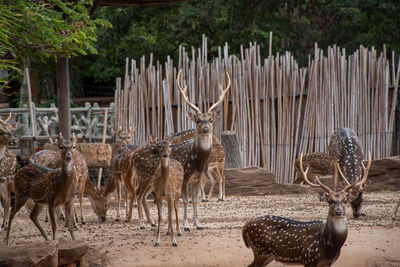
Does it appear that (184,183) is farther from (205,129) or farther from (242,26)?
(242,26)

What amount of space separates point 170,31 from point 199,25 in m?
0.94

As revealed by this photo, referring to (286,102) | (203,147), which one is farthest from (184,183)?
(286,102)

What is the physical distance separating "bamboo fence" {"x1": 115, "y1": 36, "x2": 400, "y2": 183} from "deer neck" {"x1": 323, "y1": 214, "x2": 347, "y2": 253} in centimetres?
551

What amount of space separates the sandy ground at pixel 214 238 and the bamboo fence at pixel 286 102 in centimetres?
184

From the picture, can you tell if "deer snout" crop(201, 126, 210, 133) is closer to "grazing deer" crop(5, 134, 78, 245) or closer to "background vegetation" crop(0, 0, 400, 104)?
"grazing deer" crop(5, 134, 78, 245)

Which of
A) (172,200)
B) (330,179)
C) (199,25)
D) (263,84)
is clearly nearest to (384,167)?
(330,179)

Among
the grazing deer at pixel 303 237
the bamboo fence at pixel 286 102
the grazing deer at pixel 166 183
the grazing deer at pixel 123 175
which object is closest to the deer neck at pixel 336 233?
the grazing deer at pixel 303 237

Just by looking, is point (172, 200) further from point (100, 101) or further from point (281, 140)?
point (100, 101)

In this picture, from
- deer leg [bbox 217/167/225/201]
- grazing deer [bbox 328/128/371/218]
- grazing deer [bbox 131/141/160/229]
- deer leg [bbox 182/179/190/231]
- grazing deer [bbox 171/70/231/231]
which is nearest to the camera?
deer leg [bbox 182/179/190/231]

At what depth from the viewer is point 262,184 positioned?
10.4 meters

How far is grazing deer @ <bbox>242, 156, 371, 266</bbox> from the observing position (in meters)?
5.16

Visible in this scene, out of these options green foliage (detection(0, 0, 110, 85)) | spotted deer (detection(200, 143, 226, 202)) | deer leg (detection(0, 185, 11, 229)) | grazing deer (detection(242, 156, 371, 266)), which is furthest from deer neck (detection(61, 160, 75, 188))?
spotted deer (detection(200, 143, 226, 202))

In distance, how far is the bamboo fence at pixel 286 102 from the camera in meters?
10.5

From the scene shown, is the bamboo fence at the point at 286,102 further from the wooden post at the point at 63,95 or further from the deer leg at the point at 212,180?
the wooden post at the point at 63,95
